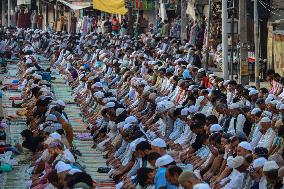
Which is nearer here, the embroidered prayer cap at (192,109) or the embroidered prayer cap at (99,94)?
the embroidered prayer cap at (192,109)

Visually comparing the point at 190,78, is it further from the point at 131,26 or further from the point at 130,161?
the point at 131,26

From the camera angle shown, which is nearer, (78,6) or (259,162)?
(259,162)

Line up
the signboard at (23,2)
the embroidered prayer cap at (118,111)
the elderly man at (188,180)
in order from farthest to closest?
1. the signboard at (23,2)
2. the embroidered prayer cap at (118,111)
3. the elderly man at (188,180)

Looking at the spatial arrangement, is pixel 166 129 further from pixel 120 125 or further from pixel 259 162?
pixel 259 162

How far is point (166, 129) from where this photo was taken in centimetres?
2000

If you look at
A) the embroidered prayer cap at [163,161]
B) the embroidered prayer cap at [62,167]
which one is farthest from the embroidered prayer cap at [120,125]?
the embroidered prayer cap at [163,161]

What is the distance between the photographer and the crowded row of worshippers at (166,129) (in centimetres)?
1402

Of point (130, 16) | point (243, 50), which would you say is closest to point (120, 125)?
point (243, 50)

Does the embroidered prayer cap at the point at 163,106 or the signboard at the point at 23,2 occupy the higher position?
the signboard at the point at 23,2

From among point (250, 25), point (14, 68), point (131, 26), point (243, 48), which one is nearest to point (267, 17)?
point (250, 25)

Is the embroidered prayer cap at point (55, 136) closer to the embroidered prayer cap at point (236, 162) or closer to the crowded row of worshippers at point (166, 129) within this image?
the crowded row of worshippers at point (166, 129)

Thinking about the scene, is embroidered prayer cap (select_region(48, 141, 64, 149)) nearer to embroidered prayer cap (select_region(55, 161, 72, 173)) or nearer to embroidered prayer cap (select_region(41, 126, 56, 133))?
embroidered prayer cap (select_region(55, 161, 72, 173))

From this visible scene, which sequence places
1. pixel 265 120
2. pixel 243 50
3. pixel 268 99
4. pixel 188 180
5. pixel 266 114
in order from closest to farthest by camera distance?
pixel 188 180 < pixel 265 120 < pixel 266 114 < pixel 268 99 < pixel 243 50

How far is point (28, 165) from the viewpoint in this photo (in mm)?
18469
